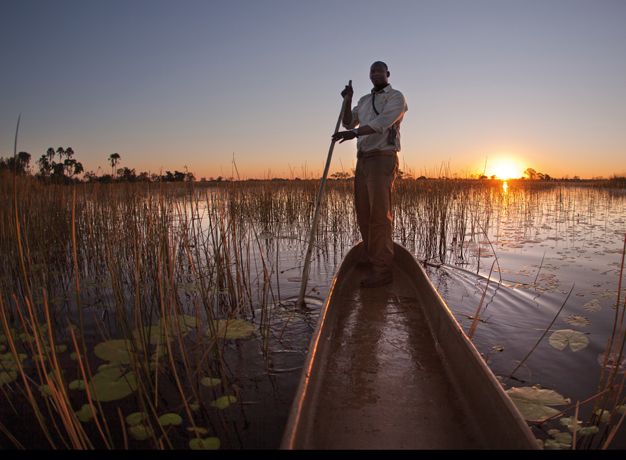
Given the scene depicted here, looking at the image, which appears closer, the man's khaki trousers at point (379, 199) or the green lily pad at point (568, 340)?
the green lily pad at point (568, 340)

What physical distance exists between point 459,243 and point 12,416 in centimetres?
702

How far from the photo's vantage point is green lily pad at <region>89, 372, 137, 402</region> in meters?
2.14


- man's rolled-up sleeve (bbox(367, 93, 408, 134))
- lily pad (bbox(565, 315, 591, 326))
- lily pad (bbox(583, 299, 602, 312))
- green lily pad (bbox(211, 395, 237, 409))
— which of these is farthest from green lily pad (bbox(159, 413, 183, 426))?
lily pad (bbox(583, 299, 602, 312))

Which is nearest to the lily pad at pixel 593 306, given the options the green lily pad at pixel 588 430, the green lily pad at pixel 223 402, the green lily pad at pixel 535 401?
the green lily pad at pixel 535 401

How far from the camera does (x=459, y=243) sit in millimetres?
7457

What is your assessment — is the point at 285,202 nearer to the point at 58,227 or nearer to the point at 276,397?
the point at 58,227

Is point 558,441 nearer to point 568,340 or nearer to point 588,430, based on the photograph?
Answer: point 588,430

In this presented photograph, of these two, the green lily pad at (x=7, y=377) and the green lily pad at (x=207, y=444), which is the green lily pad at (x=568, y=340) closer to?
the green lily pad at (x=207, y=444)

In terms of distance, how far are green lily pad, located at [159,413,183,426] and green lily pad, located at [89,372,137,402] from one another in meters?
0.25

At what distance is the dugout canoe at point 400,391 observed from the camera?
1.51m

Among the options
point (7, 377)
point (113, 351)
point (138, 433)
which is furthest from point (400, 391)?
point (7, 377)

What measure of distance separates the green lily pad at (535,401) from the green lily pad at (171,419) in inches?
71.6

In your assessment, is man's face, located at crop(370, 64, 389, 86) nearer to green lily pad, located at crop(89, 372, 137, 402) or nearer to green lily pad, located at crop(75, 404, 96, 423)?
green lily pad, located at crop(89, 372, 137, 402)

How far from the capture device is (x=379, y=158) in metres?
3.95
